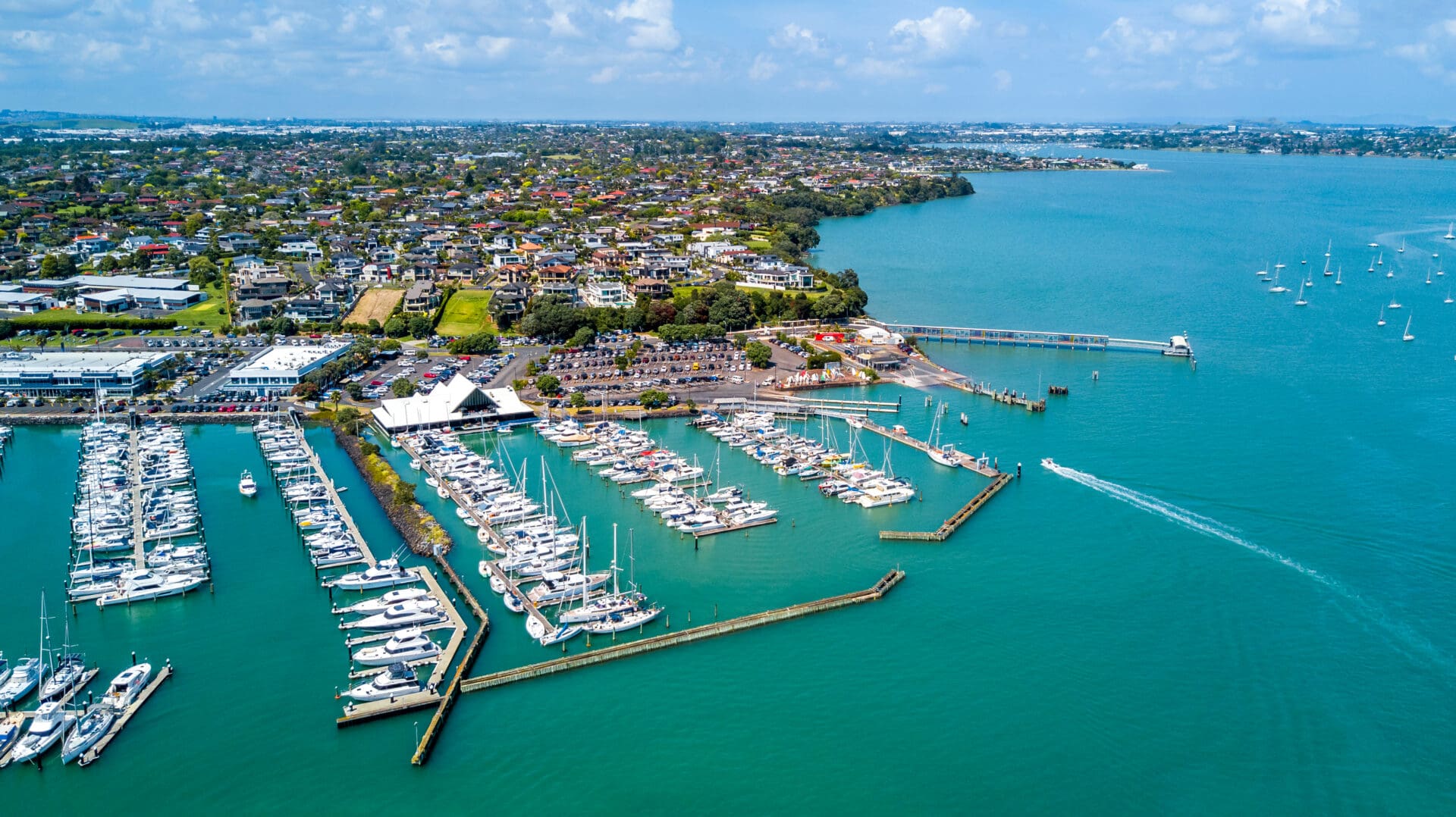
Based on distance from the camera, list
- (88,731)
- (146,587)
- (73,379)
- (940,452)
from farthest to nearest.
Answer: (73,379), (940,452), (146,587), (88,731)

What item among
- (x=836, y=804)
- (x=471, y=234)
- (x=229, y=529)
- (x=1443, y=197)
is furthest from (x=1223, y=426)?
(x=1443, y=197)

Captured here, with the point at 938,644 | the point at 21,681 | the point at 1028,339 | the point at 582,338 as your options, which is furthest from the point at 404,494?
the point at 1028,339

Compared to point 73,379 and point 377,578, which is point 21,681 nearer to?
point 377,578

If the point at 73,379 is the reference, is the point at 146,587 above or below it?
below

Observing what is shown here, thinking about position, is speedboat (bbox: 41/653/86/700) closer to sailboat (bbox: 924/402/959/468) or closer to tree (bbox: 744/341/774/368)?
sailboat (bbox: 924/402/959/468)

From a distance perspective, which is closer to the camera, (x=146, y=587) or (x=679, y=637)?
(x=679, y=637)

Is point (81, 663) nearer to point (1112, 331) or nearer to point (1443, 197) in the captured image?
point (1112, 331)
